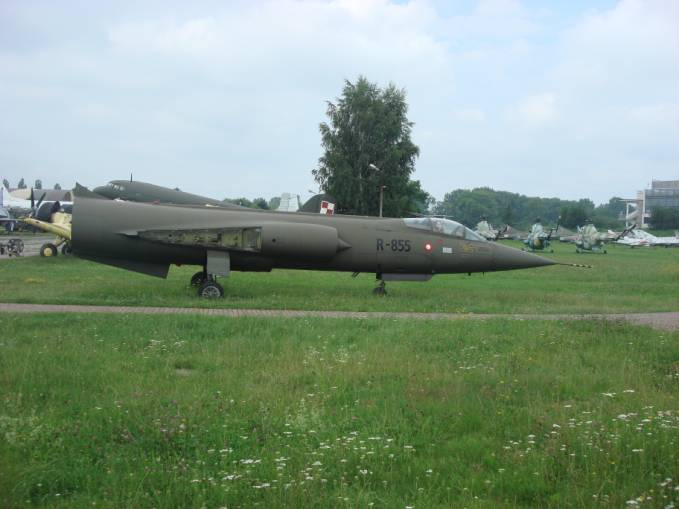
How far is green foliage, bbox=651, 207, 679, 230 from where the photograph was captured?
12250cm

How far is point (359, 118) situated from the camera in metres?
56.6

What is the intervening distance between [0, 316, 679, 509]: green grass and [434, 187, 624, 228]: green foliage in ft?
468

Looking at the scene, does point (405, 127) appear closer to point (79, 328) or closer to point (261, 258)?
point (261, 258)

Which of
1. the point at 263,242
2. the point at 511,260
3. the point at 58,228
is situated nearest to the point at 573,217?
the point at 58,228

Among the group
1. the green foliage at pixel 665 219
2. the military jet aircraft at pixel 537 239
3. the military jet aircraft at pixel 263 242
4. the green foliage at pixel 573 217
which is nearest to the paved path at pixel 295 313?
the military jet aircraft at pixel 263 242

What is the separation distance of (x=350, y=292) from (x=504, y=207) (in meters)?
155

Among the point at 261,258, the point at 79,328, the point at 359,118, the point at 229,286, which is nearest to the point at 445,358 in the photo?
the point at 79,328

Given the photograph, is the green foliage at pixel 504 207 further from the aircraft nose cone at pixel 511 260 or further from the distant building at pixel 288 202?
the aircraft nose cone at pixel 511 260

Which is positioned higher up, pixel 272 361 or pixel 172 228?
pixel 172 228

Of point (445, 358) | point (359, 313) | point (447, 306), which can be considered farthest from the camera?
point (447, 306)

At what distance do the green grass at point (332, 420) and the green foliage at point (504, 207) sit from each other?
14261cm

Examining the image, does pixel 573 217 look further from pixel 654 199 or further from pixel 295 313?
pixel 295 313

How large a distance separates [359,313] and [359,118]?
44679 millimetres

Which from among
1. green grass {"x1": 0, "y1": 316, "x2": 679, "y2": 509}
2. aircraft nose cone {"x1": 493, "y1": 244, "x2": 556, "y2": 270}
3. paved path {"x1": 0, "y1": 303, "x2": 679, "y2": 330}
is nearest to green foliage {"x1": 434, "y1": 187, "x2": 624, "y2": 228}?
aircraft nose cone {"x1": 493, "y1": 244, "x2": 556, "y2": 270}
